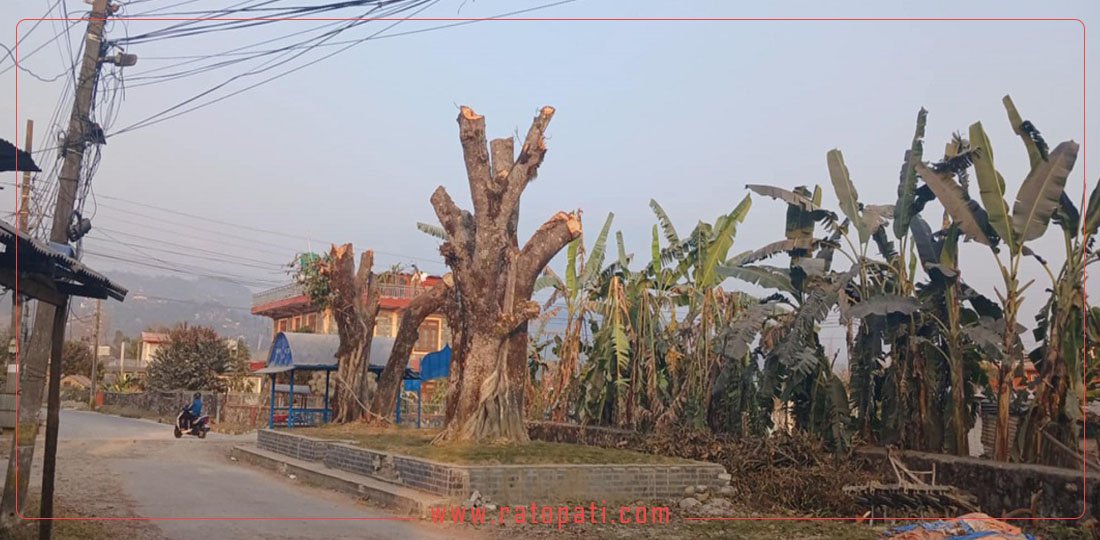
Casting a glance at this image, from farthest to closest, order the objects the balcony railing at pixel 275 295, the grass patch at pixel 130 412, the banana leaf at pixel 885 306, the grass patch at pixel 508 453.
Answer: the balcony railing at pixel 275 295, the grass patch at pixel 130 412, the grass patch at pixel 508 453, the banana leaf at pixel 885 306

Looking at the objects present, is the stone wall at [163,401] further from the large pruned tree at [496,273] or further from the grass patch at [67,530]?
the grass patch at [67,530]

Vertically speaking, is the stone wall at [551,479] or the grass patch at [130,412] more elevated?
the stone wall at [551,479]

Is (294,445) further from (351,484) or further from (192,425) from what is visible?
(192,425)

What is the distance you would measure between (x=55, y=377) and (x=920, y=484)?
10.4 metres

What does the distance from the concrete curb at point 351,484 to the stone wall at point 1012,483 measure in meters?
6.74

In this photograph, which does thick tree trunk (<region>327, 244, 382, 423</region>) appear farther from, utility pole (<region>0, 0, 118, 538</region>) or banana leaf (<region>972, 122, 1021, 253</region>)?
banana leaf (<region>972, 122, 1021, 253</region>)

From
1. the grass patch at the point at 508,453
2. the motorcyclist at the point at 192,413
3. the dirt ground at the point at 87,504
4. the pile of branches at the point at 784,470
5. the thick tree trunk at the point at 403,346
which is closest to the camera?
the dirt ground at the point at 87,504

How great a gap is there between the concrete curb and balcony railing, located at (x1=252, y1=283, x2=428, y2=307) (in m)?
29.3

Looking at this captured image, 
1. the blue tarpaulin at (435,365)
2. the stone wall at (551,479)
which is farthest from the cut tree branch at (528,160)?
the blue tarpaulin at (435,365)

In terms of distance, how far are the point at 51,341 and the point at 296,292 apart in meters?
51.3

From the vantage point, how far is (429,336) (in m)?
58.6

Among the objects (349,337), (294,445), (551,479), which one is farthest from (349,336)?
(551,479)

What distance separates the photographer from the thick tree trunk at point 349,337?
84.7ft

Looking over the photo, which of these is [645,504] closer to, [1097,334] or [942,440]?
[942,440]
